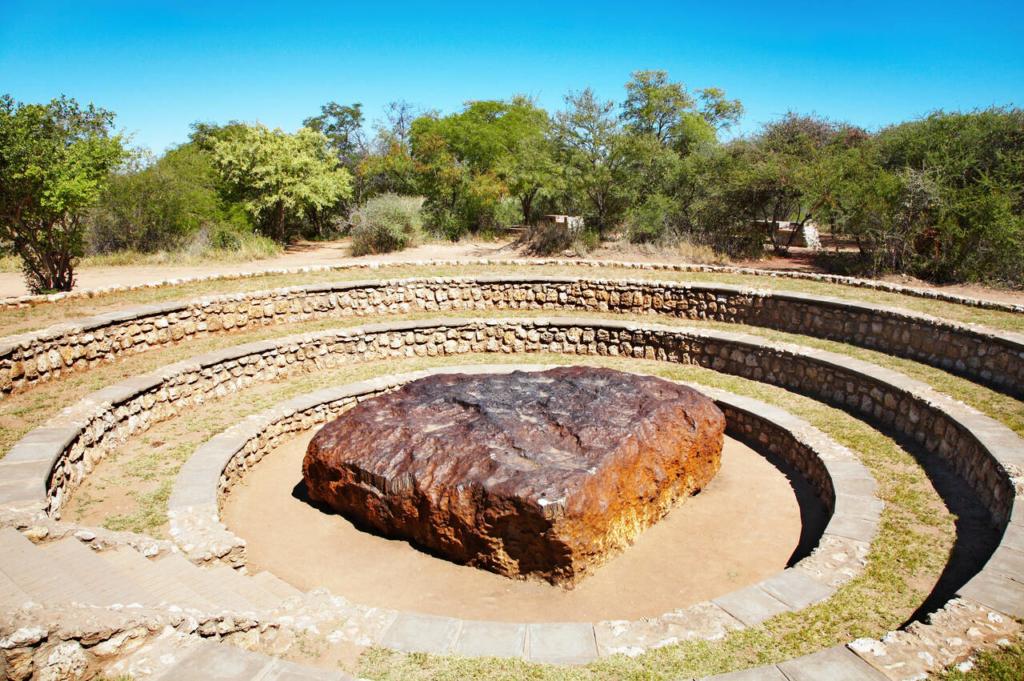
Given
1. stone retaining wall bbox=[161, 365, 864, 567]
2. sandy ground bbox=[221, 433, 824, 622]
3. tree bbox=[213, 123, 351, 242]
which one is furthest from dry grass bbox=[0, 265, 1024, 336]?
tree bbox=[213, 123, 351, 242]

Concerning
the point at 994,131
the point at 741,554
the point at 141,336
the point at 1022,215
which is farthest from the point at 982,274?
the point at 141,336

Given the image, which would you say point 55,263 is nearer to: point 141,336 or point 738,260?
point 141,336

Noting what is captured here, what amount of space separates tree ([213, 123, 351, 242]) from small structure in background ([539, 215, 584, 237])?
1065 centimetres

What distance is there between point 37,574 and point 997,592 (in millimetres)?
5922

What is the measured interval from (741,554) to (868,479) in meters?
1.69

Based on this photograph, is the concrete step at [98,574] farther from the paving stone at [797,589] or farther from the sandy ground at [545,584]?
the paving stone at [797,589]

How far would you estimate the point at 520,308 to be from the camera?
13.9m

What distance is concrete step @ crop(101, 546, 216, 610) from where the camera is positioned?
12.5 ft

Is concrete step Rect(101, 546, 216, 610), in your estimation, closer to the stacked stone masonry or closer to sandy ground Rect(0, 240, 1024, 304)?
the stacked stone masonry

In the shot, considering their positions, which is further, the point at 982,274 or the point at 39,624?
the point at 982,274

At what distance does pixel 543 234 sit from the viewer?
77.0 ft

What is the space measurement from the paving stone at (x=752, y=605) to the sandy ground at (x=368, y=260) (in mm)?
12718

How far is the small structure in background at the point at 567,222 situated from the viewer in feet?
77.9

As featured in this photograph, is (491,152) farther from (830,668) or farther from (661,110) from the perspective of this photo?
(830,668)
